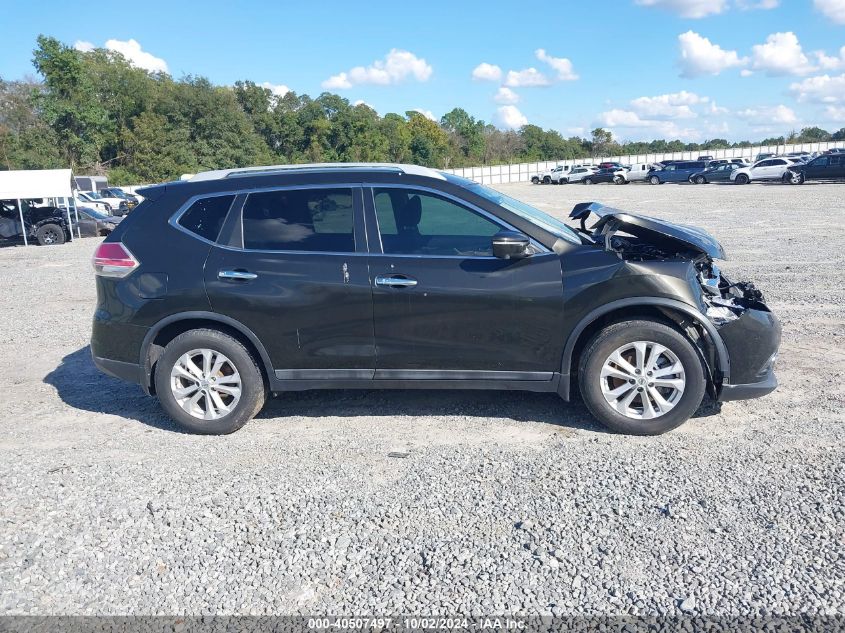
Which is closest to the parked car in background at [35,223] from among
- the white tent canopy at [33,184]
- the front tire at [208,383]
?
the white tent canopy at [33,184]

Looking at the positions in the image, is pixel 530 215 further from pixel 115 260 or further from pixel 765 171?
pixel 765 171

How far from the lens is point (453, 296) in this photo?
4750 millimetres

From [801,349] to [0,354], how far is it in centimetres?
839

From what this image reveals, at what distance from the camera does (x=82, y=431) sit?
5.24m

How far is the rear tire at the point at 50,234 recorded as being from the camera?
2078 cm

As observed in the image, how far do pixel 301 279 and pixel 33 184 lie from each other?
63.1 ft

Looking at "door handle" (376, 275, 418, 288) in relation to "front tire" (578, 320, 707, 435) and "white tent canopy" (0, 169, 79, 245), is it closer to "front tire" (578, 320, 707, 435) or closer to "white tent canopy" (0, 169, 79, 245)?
"front tire" (578, 320, 707, 435)

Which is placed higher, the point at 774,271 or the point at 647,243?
the point at 647,243

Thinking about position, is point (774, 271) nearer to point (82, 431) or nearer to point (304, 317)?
point (304, 317)

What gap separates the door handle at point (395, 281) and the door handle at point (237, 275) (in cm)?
90

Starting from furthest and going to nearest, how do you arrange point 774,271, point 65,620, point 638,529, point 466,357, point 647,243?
point 774,271, point 647,243, point 466,357, point 638,529, point 65,620

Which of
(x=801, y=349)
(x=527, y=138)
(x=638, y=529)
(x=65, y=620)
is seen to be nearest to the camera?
(x=65, y=620)

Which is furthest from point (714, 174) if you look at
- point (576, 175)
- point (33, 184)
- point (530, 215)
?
point (530, 215)

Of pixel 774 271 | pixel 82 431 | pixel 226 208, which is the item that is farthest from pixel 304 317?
pixel 774 271
